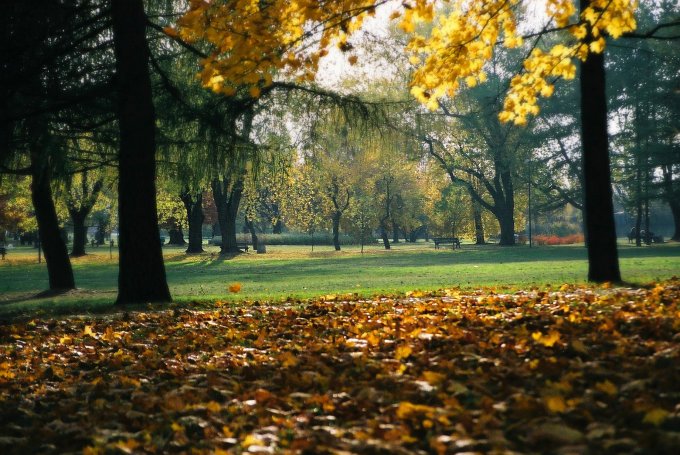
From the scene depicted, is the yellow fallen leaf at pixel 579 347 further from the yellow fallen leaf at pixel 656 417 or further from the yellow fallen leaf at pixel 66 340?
the yellow fallen leaf at pixel 66 340

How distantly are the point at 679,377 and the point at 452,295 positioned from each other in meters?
6.90

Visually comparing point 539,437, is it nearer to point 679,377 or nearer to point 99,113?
point 679,377

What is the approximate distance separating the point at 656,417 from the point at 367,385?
6.34ft

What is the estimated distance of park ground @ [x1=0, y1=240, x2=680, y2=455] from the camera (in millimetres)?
3553

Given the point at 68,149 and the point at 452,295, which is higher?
the point at 68,149

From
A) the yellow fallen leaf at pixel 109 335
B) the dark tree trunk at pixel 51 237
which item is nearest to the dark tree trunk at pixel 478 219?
the dark tree trunk at pixel 51 237

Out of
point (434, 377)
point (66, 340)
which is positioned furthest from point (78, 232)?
point (434, 377)

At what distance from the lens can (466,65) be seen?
947 cm

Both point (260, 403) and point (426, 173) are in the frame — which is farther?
point (426, 173)

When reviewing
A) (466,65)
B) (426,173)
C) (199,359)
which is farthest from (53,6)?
(426,173)

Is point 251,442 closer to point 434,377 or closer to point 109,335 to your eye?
point 434,377

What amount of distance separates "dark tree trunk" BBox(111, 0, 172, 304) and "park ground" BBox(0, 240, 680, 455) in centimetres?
283

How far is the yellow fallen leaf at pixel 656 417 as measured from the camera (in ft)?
10.9

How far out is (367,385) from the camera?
472cm
